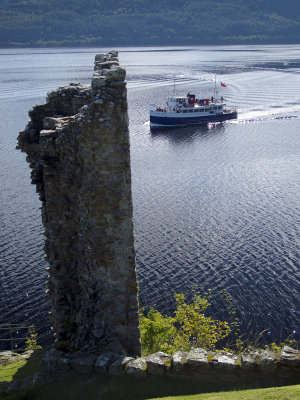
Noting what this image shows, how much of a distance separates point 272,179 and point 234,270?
21.1 meters

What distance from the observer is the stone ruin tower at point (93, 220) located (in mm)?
11320

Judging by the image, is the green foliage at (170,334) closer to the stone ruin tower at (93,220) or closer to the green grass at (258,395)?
the stone ruin tower at (93,220)

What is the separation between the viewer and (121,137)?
11.3 meters

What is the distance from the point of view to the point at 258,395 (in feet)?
34.9

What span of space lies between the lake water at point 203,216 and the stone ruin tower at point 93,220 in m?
13.4

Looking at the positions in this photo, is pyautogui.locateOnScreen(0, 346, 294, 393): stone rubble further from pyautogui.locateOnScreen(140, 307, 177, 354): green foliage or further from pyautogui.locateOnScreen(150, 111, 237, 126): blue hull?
pyautogui.locateOnScreen(150, 111, 237, 126): blue hull

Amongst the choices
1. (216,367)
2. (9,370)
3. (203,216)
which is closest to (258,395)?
(216,367)

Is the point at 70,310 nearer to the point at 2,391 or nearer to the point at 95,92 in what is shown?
the point at 2,391

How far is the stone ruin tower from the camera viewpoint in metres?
11.3

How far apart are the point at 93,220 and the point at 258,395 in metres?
5.71

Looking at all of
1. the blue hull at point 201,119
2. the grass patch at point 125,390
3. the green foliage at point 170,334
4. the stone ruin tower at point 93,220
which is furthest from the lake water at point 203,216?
the grass patch at point 125,390

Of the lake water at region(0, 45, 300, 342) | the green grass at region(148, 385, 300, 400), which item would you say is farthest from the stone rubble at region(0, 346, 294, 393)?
the lake water at region(0, 45, 300, 342)

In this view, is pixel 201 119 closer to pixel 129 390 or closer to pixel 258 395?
pixel 129 390

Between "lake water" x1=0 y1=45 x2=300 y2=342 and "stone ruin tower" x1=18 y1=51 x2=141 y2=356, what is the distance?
13369 mm
